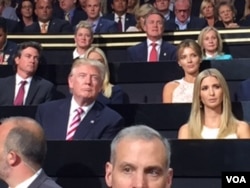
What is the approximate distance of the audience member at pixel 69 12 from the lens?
31.4 ft

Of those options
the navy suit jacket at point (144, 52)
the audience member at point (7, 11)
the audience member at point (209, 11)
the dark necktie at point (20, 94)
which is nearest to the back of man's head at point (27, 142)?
the dark necktie at point (20, 94)

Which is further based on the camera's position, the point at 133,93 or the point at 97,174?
the point at 133,93

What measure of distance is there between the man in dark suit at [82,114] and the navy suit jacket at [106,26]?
3.60m

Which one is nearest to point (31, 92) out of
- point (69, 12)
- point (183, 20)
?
point (183, 20)

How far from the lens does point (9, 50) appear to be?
7.70m

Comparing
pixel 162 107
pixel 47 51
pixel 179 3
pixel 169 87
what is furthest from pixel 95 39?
pixel 162 107

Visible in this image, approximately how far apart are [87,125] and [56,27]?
405 cm

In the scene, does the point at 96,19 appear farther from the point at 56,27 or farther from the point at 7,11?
the point at 7,11

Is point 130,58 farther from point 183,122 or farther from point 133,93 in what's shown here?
point 183,122

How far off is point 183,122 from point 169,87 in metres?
0.90

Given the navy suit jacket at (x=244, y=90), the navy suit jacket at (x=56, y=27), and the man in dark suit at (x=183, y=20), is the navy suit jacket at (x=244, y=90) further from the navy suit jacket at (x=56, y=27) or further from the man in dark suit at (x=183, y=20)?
the navy suit jacket at (x=56, y=27)

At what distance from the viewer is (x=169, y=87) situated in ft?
20.3

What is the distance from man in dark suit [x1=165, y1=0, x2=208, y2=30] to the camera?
29.0 ft

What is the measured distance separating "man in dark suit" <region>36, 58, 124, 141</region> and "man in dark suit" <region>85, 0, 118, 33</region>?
3674 mm
